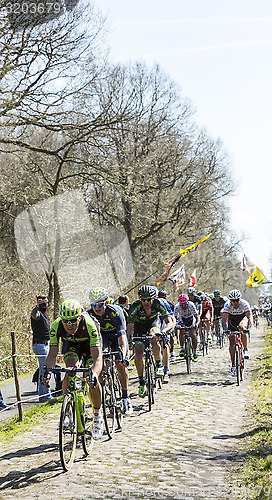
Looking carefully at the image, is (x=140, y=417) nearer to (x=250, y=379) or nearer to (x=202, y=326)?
(x=250, y=379)

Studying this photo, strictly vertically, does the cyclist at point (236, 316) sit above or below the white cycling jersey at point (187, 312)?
below

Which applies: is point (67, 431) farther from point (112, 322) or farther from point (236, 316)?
point (236, 316)

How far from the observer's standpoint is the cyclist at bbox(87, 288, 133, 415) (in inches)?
351

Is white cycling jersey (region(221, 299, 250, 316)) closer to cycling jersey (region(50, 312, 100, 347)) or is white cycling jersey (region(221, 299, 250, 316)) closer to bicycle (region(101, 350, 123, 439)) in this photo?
bicycle (region(101, 350, 123, 439))

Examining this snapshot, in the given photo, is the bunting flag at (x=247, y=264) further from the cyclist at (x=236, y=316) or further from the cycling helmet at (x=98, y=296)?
the cycling helmet at (x=98, y=296)

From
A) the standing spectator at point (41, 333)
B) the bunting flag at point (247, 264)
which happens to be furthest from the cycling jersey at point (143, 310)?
the bunting flag at point (247, 264)

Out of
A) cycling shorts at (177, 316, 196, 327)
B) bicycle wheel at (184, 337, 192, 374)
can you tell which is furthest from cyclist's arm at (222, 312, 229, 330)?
cycling shorts at (177, 316, 196, 327)

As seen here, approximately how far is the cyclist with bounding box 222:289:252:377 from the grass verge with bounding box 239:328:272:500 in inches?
51.6

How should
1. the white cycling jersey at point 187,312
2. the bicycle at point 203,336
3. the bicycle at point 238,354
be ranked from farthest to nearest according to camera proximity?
1. the bicycle at point 203,336
2. the white cycling jersey at point 187,312
3. the bicycle at point 238,354

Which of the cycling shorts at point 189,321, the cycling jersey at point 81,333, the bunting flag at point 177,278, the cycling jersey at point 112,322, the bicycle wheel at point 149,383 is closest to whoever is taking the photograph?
the cycling jersey at point 81,333

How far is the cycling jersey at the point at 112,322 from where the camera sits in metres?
9.03

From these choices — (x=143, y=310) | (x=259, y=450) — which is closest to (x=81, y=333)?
(x=259, y=450)

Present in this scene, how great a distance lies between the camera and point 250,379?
1410cm

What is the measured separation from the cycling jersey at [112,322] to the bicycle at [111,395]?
14.7 inches
